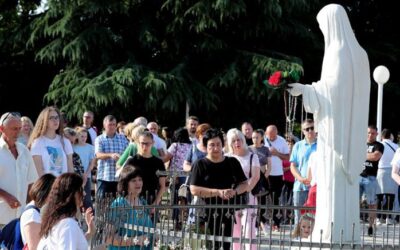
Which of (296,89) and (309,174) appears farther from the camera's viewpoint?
(309,174)

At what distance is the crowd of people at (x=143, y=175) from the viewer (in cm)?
642

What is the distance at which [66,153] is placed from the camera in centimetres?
1080

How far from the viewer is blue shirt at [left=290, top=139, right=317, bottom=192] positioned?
13195mm

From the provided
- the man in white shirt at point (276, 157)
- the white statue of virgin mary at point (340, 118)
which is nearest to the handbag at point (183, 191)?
the man in white shirt at point (276, 157)

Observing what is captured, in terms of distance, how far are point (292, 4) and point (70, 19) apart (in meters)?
6.54

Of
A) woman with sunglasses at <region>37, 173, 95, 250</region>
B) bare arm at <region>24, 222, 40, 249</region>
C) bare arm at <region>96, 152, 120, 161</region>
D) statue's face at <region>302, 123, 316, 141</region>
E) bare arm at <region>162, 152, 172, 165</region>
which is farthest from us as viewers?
bare arm at <region>162, 152, 172, 165</region>

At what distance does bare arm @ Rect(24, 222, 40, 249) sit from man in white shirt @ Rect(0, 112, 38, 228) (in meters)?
2.63

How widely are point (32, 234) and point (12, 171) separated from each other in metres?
2.91

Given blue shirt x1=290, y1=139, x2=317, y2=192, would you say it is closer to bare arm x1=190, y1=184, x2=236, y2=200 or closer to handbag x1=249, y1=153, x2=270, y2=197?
handbag x1=249, y1=153, x2=270, y2=197

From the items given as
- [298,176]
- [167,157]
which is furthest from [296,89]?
[167,157]

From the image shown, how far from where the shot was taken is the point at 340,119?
8.33 meters

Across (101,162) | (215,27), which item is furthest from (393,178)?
(215,27)

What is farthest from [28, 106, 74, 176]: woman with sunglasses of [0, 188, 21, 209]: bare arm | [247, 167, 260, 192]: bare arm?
[247, 167, 260, 192]: bare arm

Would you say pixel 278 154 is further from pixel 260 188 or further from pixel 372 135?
pixel 260 188
